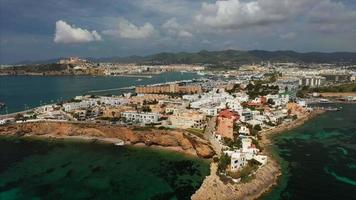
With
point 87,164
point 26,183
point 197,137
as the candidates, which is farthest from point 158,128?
point 26,183

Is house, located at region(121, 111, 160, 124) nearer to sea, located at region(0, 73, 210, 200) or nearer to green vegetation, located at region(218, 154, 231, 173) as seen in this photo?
sea, located at region(0, 73, 210, 200)

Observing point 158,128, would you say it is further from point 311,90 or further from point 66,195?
point 311,90

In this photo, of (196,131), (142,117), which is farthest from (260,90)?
(196,131)

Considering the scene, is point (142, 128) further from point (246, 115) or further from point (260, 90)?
point (260, 90)

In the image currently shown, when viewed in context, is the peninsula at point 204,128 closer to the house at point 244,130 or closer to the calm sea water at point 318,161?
the house at point 244,130

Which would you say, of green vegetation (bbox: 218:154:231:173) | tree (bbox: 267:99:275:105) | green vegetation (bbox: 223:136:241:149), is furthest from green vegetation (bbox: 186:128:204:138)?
tree (bbox: 267:99:275:105)
